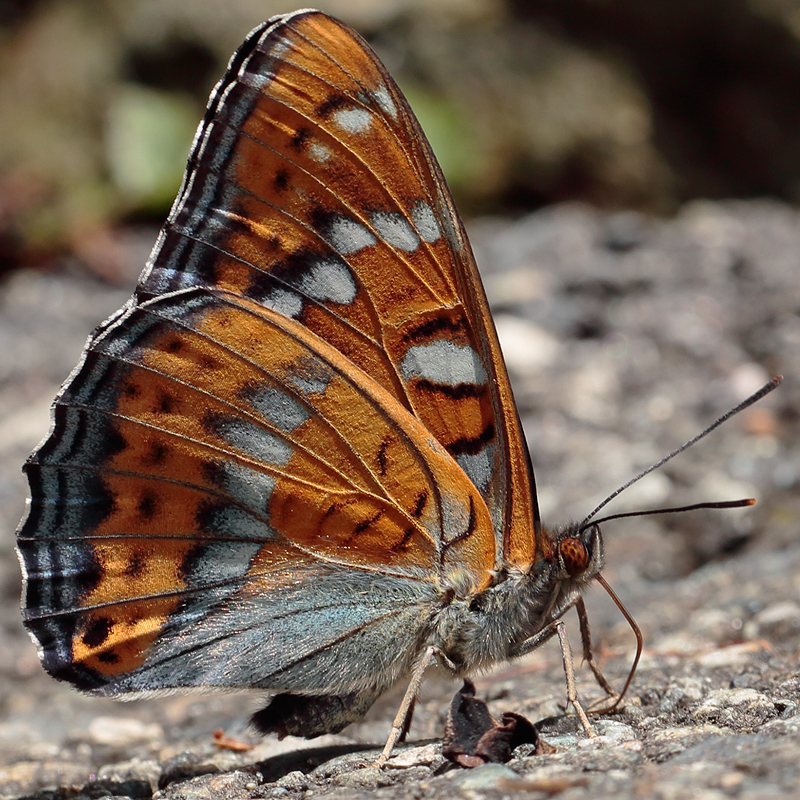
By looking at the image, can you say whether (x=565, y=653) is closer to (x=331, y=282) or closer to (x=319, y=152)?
(x=331, y=282)

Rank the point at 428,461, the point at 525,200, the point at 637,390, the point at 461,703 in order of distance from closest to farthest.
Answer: the point at 461,703
the point at 428,461
the point at 637,390
the point at 525,200

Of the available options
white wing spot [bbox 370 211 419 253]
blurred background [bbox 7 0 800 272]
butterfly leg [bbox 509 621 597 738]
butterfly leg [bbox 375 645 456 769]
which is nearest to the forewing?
butterfly leg [bbox 375 645 456 769]

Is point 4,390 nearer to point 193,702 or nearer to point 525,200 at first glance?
point 193,702

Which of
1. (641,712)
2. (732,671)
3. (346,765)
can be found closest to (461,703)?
(346,765)

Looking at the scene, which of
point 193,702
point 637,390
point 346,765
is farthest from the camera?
point 637,390

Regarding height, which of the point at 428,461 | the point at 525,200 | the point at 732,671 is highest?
the point at 525,200

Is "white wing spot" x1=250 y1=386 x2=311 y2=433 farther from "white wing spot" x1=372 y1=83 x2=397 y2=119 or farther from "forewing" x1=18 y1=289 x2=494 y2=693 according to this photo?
"white wing spot" x1=372 y1=83 x2=397 y2=119

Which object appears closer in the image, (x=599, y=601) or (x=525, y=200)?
(x=599, y=601)

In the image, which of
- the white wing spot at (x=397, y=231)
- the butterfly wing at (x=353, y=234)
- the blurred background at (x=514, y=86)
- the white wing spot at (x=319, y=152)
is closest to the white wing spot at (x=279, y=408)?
the butterfly wing at (x=353, y=234)

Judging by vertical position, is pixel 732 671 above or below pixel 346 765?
above
